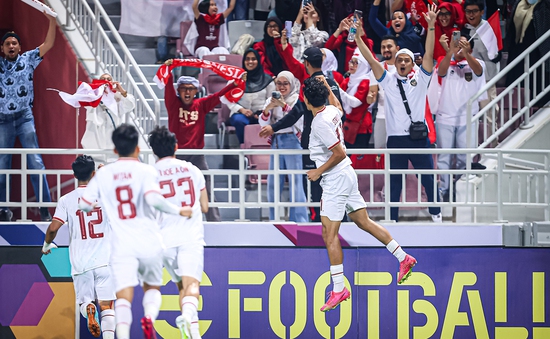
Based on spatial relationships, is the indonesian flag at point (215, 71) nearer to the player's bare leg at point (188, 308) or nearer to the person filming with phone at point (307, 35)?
the person filming with phone at point (307, 35)

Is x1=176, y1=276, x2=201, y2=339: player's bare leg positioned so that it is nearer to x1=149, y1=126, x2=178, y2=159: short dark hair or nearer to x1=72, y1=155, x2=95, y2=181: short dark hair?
x1=149, y1=126, x2=178, y2=159: short dark hair

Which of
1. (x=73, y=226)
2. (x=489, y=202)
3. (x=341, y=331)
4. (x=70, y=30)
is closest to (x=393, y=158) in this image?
(x=489, y=202)

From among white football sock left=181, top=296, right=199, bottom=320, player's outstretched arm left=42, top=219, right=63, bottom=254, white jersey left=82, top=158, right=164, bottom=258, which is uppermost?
white jersey left=82, top=158, right=164, bottom=258

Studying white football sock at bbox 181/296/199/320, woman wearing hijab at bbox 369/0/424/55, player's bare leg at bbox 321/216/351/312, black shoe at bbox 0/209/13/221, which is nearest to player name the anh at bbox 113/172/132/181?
white football sock at bbox 181/296/199/320

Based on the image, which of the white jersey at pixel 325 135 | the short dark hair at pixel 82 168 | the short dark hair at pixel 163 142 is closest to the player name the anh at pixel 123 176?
the short dark hair at pixel 163 142

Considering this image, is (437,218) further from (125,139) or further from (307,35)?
(125,139)

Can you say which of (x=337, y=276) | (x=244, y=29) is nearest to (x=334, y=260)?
(x=337, y=276)

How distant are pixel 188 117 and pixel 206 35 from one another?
2.63 meters

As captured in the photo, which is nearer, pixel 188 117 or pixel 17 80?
pixel 188 117

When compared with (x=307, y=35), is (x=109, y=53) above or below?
below

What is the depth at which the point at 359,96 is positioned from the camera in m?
11.1

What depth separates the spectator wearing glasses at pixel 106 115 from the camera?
10.5 m

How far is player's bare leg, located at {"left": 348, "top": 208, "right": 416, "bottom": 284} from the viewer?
9.51 m

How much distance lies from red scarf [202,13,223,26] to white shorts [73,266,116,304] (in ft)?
15.7
